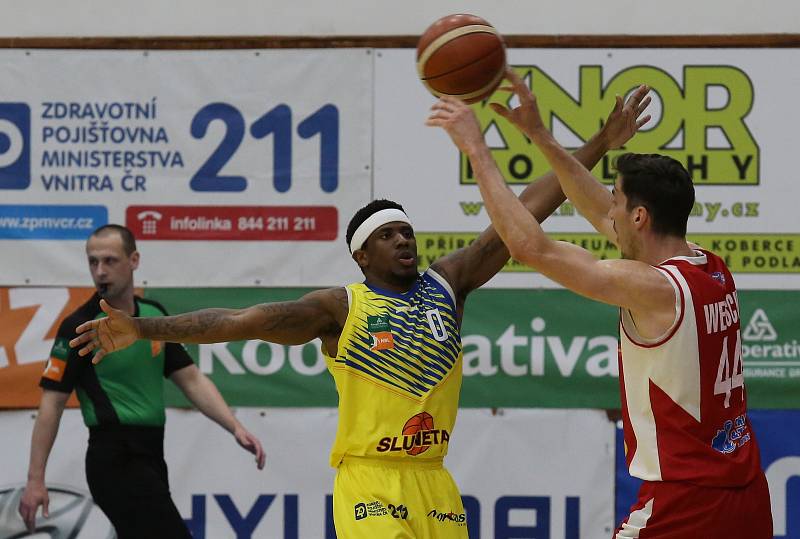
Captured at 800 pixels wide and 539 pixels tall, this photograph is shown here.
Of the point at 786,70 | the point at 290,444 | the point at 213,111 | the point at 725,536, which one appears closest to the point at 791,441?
the point at 786,70

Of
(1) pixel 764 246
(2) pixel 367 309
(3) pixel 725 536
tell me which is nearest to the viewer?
(3) pixel 725 536

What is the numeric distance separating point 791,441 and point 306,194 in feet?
10.3

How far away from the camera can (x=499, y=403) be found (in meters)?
7.15

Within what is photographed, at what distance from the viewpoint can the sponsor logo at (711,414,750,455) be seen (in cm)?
407

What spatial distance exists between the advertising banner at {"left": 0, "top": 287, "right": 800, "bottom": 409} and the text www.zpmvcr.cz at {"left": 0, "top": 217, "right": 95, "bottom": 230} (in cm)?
36

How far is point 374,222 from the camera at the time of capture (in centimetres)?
514

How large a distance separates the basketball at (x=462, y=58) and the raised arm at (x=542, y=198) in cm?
53

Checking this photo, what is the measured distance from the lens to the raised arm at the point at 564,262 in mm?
3977

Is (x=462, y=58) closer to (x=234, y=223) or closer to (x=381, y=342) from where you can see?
(x=381, y=342)

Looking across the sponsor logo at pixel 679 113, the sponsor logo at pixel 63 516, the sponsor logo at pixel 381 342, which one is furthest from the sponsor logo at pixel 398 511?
the sponsor logo at pixel 63 516

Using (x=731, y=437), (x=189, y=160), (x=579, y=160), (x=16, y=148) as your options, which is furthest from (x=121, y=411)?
(x=731, y=437)

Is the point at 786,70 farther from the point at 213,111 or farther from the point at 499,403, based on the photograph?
the point at 213,111

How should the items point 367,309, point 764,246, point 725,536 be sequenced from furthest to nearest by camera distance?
point 764,246 < point 367,309 < point 725,536

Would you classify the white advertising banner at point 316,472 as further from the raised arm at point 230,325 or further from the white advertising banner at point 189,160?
the raised arm at point 230,325
